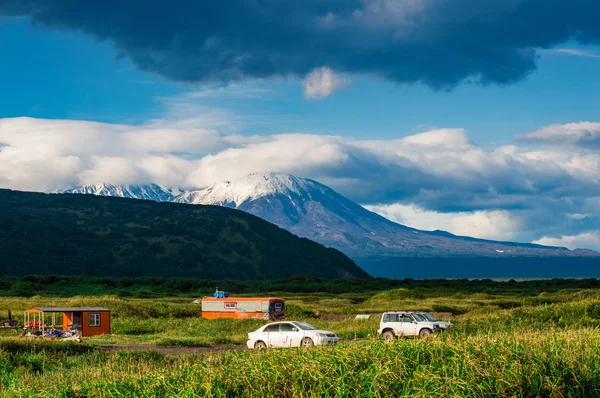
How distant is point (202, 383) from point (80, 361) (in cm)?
1271

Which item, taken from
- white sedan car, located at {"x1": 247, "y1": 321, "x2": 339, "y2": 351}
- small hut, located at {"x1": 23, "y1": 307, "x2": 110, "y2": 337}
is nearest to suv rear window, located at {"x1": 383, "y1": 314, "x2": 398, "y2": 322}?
white sedan car, located at {"x1": 247, "y1": 321, "x2": 339, "y2": 351}

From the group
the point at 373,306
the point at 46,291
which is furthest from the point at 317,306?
the point at 46,291

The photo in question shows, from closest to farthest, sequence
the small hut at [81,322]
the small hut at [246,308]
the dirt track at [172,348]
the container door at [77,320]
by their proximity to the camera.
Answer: the dirt track at [172,348], the small hut at [81,322], the container door at [77,320], the small hut at [246,308]

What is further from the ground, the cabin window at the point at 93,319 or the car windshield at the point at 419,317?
the car windshield at the point at 419,317

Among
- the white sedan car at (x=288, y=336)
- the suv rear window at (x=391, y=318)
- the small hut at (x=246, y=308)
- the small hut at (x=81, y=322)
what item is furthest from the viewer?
the small hut at (x=246, y=308)

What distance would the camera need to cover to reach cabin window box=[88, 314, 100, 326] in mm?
51309

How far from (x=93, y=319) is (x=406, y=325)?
897 inches

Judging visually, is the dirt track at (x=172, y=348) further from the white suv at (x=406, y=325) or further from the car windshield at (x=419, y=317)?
the car windshield at (x=419, y=317)

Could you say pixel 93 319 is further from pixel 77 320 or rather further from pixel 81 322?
pixel 77 320

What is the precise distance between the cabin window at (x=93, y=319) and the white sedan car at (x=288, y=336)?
1926 cm

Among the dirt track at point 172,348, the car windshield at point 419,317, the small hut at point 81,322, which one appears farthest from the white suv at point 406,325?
the small hut at point 81,322

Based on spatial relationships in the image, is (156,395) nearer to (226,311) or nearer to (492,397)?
(492,397)

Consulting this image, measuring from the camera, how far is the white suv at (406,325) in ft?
135

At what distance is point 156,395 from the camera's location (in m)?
19.3
